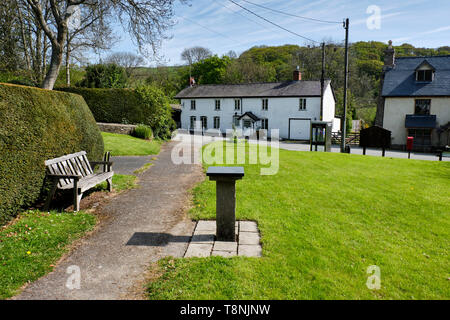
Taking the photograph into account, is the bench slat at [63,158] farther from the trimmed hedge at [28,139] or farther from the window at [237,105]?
the window at [237,105]

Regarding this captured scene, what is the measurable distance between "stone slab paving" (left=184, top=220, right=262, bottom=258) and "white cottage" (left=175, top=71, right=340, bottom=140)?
30716mm

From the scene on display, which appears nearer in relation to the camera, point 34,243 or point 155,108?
point 34,243

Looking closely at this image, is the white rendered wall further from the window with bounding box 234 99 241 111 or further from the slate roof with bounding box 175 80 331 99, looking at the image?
the slate roof with bounding box 175 80 331 99

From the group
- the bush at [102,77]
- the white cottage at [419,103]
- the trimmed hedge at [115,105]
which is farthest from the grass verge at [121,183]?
the white cottage at [419,103]

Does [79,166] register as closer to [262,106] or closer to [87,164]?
[87,164]

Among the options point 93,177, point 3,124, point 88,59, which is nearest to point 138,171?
point 93,177

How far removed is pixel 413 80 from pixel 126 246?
3711 cm

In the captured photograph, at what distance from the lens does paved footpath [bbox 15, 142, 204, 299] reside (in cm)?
398

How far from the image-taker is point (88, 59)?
99.6 feet

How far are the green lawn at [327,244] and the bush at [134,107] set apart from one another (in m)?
16.7

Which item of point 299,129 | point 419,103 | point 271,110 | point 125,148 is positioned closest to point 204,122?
point 271,110

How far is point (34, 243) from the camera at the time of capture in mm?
5176

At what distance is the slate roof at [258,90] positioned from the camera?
125 feet
